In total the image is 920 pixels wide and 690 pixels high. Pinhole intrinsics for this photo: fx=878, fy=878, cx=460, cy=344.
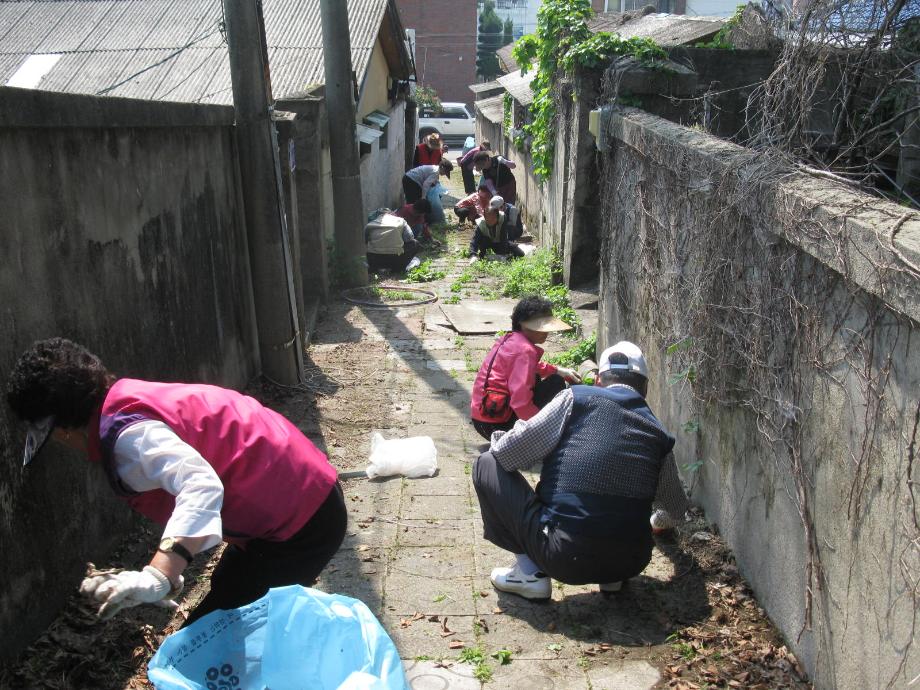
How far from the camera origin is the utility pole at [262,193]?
6.66 meters

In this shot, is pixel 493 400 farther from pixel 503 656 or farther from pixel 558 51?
pixel 558 51

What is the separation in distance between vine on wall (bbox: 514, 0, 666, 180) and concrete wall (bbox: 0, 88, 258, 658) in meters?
4.27

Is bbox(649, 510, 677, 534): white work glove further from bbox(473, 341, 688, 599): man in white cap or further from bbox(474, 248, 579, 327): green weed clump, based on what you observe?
bbox(474, 248, 579, 327): green weed clump

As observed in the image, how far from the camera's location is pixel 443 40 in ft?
177

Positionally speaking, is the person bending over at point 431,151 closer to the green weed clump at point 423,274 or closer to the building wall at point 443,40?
the green weed clump at point 423,274

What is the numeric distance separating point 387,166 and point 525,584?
14.7 metres

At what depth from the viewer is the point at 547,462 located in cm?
402

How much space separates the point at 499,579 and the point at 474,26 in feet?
175

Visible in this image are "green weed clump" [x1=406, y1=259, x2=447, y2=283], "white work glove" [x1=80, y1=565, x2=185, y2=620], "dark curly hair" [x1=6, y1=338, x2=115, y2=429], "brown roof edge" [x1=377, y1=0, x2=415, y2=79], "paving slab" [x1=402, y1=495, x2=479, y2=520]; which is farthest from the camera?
"brown roof edge" [x1=377, y1=0, x2=415, y2=79]

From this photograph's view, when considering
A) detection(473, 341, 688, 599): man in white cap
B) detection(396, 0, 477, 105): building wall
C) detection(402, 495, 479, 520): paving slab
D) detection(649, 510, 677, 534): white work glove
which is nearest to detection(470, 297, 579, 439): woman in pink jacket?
detection(402, 495, 479, 520): paving slab

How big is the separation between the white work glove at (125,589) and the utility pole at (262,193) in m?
4.79

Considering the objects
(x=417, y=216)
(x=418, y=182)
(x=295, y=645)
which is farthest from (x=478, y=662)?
(x=418, y=182)

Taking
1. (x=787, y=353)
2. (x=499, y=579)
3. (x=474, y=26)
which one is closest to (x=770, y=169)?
(x=787, y=353)

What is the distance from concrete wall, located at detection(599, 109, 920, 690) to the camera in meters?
2.64
